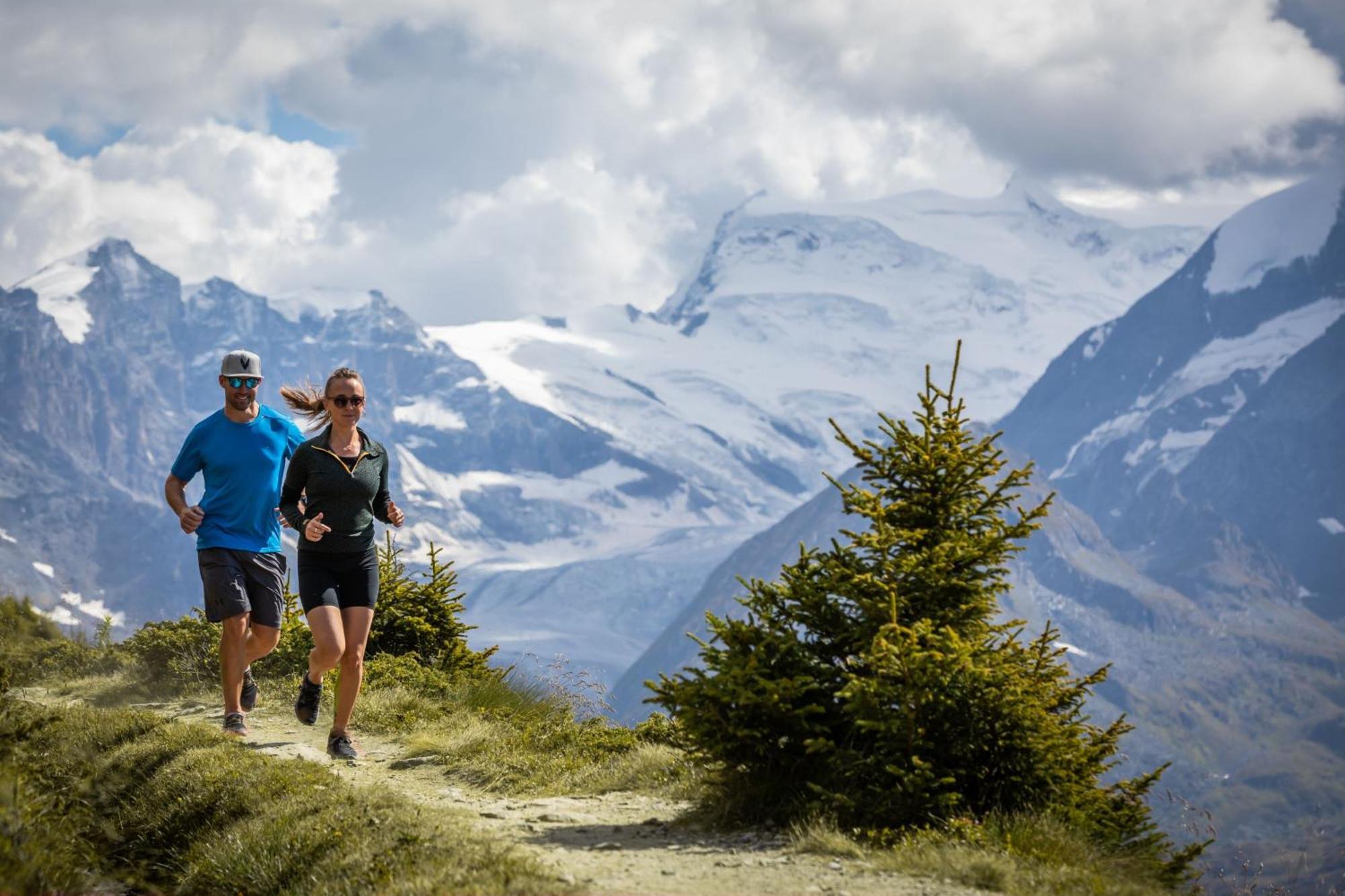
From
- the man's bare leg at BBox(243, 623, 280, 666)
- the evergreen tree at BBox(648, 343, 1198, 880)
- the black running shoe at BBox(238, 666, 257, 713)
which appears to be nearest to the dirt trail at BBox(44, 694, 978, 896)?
the black running shoe at BBox(238, 666, 257, 713)

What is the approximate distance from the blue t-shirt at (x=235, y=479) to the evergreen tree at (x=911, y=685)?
380 centimetres

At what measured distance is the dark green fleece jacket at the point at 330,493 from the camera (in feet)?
34.7

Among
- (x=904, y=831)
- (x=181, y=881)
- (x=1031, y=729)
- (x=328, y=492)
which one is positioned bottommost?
(x=181, y=881)

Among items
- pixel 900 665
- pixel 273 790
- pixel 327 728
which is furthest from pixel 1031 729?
pixel 327 728

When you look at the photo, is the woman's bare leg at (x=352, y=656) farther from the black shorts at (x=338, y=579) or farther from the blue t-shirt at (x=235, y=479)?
the blue t-shirt at (x=235, y=479)

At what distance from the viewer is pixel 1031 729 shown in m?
8.55

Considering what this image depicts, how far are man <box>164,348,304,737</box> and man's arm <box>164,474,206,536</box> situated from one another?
1 centimetres

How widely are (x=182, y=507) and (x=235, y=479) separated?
477mm

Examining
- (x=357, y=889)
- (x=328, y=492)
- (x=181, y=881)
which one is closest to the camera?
(x=357, y=889)

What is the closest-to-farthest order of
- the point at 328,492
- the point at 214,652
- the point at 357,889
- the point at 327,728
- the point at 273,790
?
the point at 357,889
the point at 273,790
the point at 328,492
the point at 327,728
the point at 214,652

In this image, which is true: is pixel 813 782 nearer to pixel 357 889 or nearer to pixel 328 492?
pixel 357 889

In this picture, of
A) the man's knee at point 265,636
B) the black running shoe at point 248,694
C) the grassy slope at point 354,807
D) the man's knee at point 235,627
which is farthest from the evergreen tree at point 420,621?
the man's knee at point 235,627

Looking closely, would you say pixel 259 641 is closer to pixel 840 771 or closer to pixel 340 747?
pixel 340 747

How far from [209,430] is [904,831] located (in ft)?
20.7
